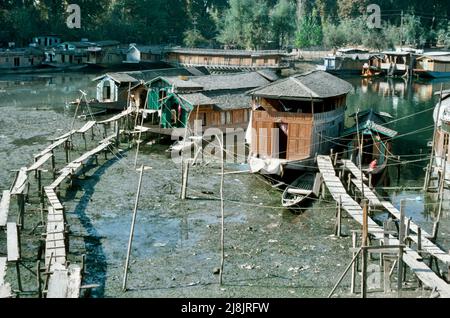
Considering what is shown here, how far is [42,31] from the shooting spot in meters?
89.8

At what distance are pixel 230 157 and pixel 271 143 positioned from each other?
5196 mm

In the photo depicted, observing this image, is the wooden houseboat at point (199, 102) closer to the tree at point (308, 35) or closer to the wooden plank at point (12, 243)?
the wooden plank at point (12, 243)

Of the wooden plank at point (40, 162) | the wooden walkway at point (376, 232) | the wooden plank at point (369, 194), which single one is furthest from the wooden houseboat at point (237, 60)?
the wooden plank at point (369, 194)

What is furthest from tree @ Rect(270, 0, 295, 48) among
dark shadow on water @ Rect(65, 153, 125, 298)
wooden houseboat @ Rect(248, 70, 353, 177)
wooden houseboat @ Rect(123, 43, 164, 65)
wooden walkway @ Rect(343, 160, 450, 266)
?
wooden walkway @ Rect(343, 160, 450, 266)

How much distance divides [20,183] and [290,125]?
13272 millimetres

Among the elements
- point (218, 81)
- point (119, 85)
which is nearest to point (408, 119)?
point (218, 81)

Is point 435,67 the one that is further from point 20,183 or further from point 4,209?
point 4,209

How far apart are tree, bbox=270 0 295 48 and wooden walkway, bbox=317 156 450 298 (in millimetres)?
67977

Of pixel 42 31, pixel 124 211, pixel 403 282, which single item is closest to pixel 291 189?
pixel 124 211

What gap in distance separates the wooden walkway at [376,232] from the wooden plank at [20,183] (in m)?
12.5

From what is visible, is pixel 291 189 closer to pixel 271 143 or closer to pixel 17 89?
pixel 271 143

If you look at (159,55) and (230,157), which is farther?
(159,55)

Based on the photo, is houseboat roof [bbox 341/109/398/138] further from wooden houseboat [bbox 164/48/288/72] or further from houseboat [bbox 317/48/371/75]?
houseboat [bbox 317/48/371/75]
